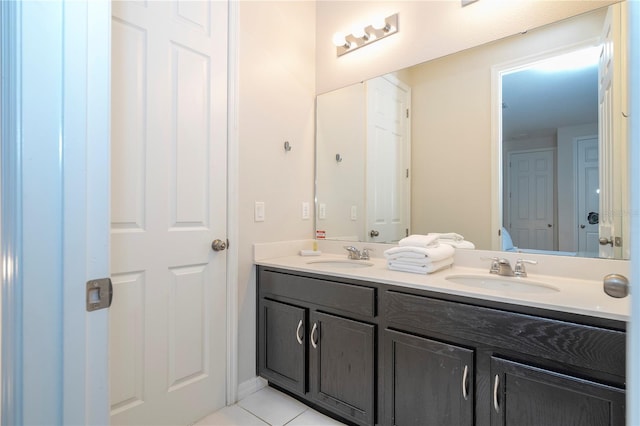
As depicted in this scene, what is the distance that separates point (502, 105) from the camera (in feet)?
5.39

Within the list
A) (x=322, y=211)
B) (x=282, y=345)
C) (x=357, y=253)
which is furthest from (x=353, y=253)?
(x=282, y=345)

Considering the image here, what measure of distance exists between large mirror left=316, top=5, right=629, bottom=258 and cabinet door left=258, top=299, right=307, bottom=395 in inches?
27.3

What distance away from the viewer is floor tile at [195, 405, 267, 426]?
1628mm

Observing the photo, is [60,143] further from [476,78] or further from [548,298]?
[476,78]

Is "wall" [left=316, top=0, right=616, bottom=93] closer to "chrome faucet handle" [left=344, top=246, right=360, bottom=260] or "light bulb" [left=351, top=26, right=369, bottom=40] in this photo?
"light bulb" [left=351, top=26, right=369, bottom=40]

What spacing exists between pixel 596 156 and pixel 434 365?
3.72 ft

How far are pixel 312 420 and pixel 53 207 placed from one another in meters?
1.59

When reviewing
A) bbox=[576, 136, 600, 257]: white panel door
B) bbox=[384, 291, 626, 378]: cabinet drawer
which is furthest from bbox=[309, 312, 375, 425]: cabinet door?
bbox=[576, 136, 600, 257]: white panel door

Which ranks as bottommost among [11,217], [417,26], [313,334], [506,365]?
[313,334]

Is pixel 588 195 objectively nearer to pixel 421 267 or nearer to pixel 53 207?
pixel 421 267

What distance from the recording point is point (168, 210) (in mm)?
1544

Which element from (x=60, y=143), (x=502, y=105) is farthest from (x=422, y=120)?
(x=60, y=143)

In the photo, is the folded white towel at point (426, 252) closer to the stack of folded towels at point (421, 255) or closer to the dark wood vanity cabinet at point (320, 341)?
the stack of folded towels at point (421, 255)

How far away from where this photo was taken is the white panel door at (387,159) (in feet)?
6.48
